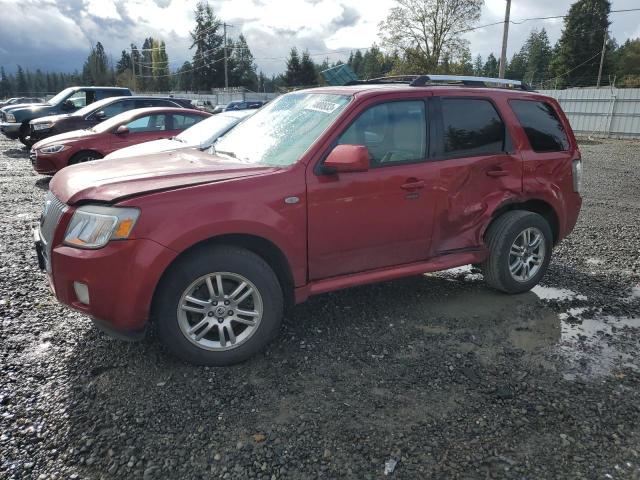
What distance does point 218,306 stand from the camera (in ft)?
10.4

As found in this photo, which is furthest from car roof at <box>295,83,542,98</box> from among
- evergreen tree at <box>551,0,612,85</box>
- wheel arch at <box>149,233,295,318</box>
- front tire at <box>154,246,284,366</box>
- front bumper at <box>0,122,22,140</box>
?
evergreen tree at <box>551,0,612,85</box>

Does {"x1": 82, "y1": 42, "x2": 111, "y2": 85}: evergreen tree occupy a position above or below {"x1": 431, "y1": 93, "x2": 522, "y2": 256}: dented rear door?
above

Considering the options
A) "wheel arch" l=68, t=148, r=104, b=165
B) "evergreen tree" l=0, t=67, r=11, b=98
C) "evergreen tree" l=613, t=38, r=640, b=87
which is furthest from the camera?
"evergreen tree" l=0, t=67, r=11, b=98

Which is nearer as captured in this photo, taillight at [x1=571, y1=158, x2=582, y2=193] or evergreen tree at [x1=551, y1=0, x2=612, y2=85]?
taillight at [x1=571, y1=158, x2=582, y2=193]

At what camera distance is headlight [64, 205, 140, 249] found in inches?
→ 111

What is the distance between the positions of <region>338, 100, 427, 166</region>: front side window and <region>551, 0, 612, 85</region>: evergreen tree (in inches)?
2787

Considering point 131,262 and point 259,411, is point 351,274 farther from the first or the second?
point 131,262

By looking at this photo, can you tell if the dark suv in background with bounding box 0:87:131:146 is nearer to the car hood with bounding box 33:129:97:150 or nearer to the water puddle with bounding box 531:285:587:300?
the car hood with bounding box 33:129:97:150

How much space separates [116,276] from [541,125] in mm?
3955

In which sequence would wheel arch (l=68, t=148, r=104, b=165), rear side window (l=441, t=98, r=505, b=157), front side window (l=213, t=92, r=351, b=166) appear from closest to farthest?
front side window (l=213, t=92, r=351, b=166) < rear side window (l=441, t=98, r=505, b=157) < wheel arch (l=68, t=148, r=104, b=165)

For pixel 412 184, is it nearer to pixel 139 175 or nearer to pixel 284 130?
pixel 284 130

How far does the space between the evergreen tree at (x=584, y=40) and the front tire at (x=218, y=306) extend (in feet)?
237

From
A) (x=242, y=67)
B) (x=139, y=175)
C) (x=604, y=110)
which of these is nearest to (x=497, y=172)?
(x=139, y=175)

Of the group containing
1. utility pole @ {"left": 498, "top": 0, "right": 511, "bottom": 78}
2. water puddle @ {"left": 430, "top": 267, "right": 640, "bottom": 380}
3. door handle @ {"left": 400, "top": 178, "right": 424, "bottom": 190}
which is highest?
utility pole @ {"left": 498, "top": 0, "right": 511, "bottom": 78}
